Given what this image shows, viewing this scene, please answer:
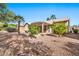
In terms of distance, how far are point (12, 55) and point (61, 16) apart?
937mm

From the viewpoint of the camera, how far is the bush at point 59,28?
4.72 m

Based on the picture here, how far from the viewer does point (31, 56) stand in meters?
4.71

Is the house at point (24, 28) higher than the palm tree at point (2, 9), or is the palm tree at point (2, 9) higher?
the palm tree at point (2, 9)

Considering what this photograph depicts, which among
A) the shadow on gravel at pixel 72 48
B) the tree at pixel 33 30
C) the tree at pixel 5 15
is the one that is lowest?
the shadow on gravel at pixel 72 48

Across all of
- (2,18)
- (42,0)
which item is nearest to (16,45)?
(2,18)

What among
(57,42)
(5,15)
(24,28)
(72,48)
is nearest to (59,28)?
(57,42)

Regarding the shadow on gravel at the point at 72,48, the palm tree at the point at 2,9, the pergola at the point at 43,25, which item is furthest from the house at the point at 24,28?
the shadow on gravel at the point at 72,48

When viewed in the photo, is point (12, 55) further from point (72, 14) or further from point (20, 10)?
point (72, 14)

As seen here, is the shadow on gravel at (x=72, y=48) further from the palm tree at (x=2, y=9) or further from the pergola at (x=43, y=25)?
the palm tree at (x=2, y=9)

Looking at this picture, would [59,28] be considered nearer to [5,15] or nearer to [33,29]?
[33,29]

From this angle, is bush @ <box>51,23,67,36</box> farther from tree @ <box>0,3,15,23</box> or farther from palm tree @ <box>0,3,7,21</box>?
palm tree @ <box>0,3,7,21</box>

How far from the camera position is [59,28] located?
4.72 metres

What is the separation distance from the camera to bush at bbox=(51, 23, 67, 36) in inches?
186

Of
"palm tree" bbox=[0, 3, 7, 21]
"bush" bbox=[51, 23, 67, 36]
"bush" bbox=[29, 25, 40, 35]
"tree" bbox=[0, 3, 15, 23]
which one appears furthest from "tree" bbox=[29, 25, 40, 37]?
"palm tree" bbox=[0, 3, 7, 21]
